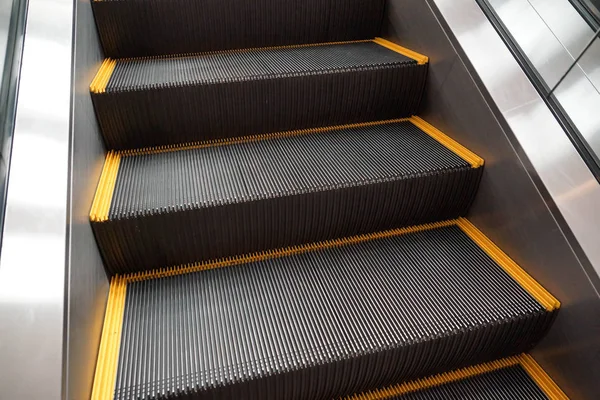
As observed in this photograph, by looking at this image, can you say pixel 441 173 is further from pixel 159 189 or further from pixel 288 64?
pixel 159 189

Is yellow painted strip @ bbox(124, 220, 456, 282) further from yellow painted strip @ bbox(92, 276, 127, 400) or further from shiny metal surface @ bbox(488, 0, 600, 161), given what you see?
shiny metal surface @ bbox(488, 0, 600, 161)

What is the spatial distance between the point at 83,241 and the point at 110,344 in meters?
0.31

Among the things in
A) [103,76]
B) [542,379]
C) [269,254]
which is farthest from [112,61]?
[542,379]

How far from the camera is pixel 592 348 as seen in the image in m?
1.36

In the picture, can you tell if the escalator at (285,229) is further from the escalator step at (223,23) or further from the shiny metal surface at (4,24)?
the shiny metal surface at (4,24)

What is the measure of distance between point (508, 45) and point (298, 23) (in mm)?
921

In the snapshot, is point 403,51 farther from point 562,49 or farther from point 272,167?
point 272,167

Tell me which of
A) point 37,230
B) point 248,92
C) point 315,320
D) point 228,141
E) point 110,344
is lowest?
point 110,344

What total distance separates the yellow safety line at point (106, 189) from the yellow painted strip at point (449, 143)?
4.08 ft

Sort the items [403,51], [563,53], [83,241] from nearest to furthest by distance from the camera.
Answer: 1. [83,241]
2. [563,53]
3. [403,51]

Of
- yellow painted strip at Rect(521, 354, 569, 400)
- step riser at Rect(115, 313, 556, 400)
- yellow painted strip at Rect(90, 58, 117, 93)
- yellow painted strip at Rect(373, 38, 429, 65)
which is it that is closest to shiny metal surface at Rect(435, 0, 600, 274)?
yellow painted strip at Rect(373, 38, 429, 65)

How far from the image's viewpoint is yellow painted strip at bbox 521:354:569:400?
151 cm

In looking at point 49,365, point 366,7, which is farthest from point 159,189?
point 366,7

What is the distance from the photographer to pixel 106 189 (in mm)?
1595
